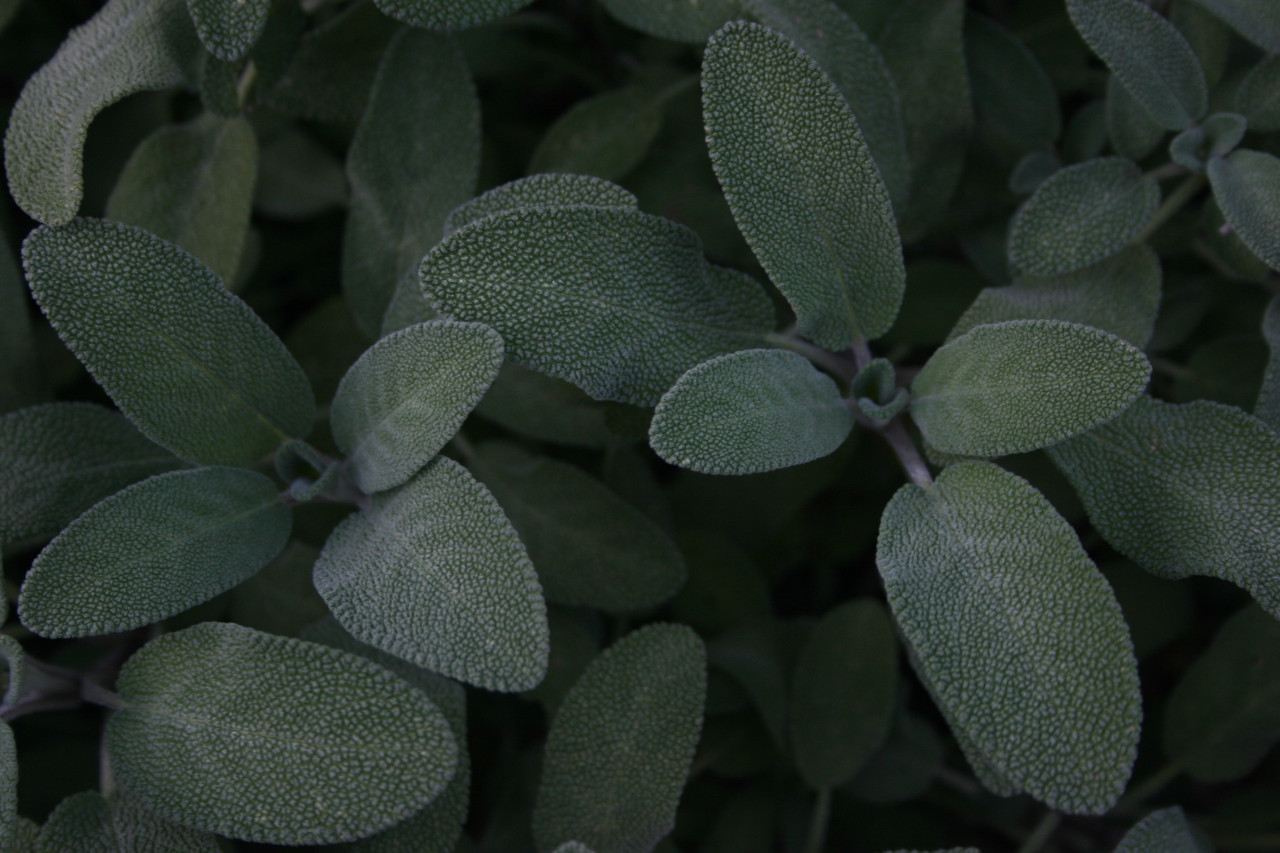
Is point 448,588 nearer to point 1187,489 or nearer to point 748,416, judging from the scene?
point 748,416

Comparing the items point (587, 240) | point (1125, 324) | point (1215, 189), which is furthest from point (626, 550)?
point (1215, 189)

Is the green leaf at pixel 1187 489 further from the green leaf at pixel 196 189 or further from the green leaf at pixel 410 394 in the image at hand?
the green leaf at pixel 196 189

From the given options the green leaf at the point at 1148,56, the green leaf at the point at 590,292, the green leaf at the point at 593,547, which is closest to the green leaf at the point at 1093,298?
the green leaf at the point at 1148,56

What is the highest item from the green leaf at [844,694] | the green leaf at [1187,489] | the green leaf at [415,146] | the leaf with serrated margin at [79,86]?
the leaf with serrated margin at [79,86]

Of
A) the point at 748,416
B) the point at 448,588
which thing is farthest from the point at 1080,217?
the point at 448,588

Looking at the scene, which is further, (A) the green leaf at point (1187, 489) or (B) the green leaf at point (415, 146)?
(B) the green leaf at point (415, 146)

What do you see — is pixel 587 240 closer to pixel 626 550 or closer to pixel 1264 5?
pixel 626 550

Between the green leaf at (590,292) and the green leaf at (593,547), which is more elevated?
the green leaf at (590,292)
